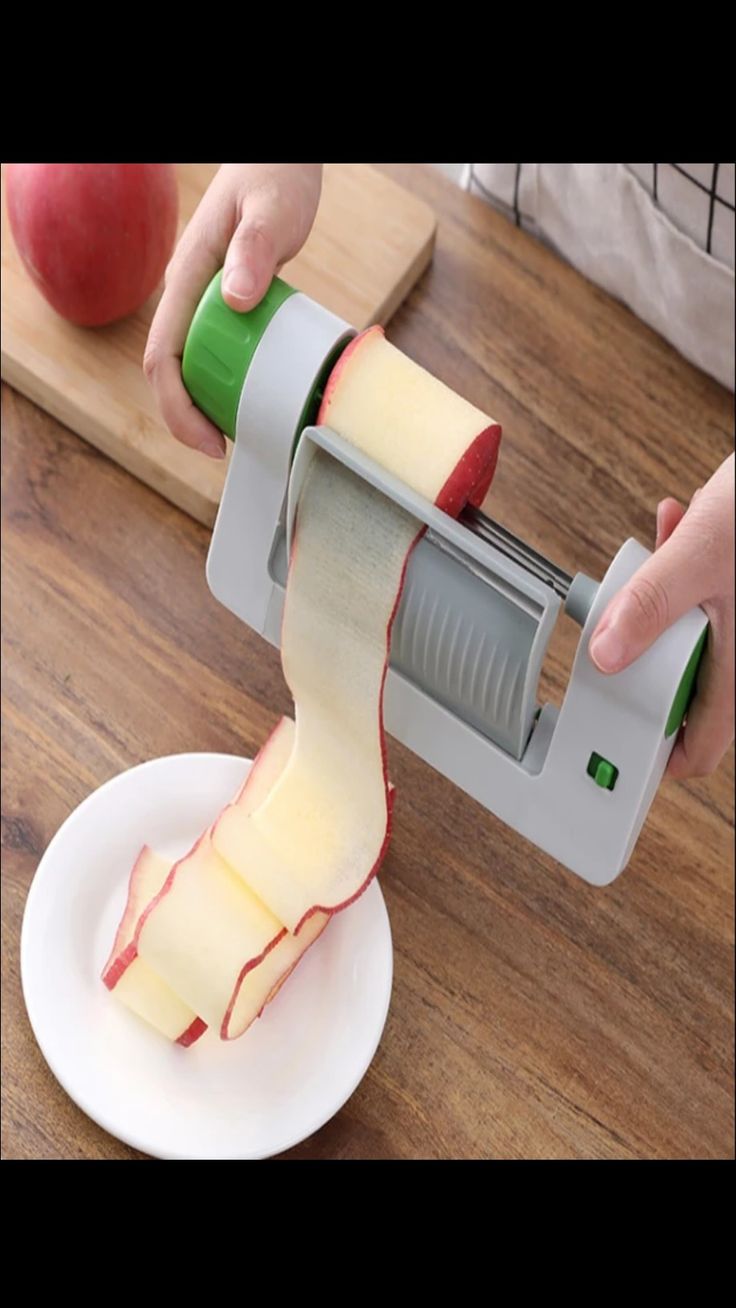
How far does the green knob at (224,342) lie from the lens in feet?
2.38

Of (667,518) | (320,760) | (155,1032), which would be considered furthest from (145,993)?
(667,518)

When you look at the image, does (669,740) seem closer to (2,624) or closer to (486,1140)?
(486,1140)

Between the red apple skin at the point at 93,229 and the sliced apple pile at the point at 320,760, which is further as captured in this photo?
the red apple skin at the point at 93,229

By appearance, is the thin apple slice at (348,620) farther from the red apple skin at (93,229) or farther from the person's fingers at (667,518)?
the red apple skin at (93,229)

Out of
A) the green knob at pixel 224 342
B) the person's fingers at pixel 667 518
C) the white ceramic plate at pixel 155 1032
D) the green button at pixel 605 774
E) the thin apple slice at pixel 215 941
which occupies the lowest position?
the white ceramic plate at pixel 155 1032

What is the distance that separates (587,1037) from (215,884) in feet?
0.85

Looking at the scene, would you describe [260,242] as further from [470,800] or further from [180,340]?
[470,800]

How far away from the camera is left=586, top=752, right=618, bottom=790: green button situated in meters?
0.73

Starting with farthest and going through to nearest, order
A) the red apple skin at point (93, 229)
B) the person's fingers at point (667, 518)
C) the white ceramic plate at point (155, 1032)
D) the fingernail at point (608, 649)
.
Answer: the red apple skin at point (93, 229) → the white ceramic plate at point (155, 1032) → the person's fingers at point (667, 518) → the fingernail at point (608, 649)

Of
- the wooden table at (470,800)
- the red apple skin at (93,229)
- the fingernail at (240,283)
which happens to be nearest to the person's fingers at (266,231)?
the fingernail at (240,283)

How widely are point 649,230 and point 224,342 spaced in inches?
18.7

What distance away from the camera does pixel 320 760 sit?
83 cm

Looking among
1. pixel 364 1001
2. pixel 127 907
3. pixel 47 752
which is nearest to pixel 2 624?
pixel 47 752

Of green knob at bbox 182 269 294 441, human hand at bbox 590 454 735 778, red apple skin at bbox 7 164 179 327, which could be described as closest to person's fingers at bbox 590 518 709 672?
human hand at bbox 590 454 735 778
